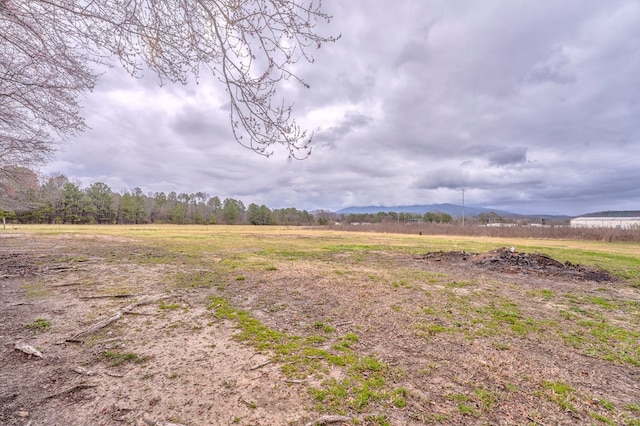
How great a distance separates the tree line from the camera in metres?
63.8

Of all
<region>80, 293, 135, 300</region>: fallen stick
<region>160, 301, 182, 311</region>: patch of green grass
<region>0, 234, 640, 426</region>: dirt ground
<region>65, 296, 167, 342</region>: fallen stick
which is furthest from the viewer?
<region>80, 293, 135, 300</region>: fallen stick

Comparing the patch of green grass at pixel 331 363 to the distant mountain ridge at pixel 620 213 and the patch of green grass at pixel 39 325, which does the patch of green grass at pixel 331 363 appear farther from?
the distant mountain ridge at pixel 620 213

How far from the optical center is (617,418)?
244cm

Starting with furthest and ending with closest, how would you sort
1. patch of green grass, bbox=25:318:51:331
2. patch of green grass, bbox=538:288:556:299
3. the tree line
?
the tree line → patch of green grass, bbox=538:288:556:299 → patch of green grass, bbox=25:318:51:331

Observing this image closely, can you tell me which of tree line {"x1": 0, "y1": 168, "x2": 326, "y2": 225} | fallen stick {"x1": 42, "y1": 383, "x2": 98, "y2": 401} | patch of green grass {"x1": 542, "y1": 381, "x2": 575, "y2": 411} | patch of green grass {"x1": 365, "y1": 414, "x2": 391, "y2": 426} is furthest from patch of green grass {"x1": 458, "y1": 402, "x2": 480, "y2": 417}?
tree line {"x1": 0, "y1": 168, "x2": 326, "y2": 225}

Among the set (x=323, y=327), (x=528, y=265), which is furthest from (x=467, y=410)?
(x=528, y=265)

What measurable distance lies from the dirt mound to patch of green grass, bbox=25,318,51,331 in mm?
12462

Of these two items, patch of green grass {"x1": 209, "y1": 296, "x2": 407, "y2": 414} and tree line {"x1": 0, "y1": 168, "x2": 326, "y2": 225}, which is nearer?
patch of green grass {"x1": 209, "y1": 296, "x2": 407, "y2": 414}

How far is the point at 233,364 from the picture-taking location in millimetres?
3193

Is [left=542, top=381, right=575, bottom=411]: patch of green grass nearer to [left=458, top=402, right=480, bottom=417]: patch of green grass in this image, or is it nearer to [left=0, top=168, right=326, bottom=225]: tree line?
[left=458, top=402, right=480, bottom=417]: patch of green grass

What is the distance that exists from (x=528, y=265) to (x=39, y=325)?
46.4 feet

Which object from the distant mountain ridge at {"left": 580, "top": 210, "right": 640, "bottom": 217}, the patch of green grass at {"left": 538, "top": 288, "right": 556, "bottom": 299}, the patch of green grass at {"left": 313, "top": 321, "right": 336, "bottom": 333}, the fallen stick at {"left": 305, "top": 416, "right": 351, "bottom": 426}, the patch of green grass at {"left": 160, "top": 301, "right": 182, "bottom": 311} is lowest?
the patch of green grass at {"left": 538, "top": 288, "right": 556, "bottom": 299}

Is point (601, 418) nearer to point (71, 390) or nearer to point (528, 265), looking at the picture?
point (71, 390)

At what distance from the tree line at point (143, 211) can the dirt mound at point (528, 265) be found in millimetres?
56535
